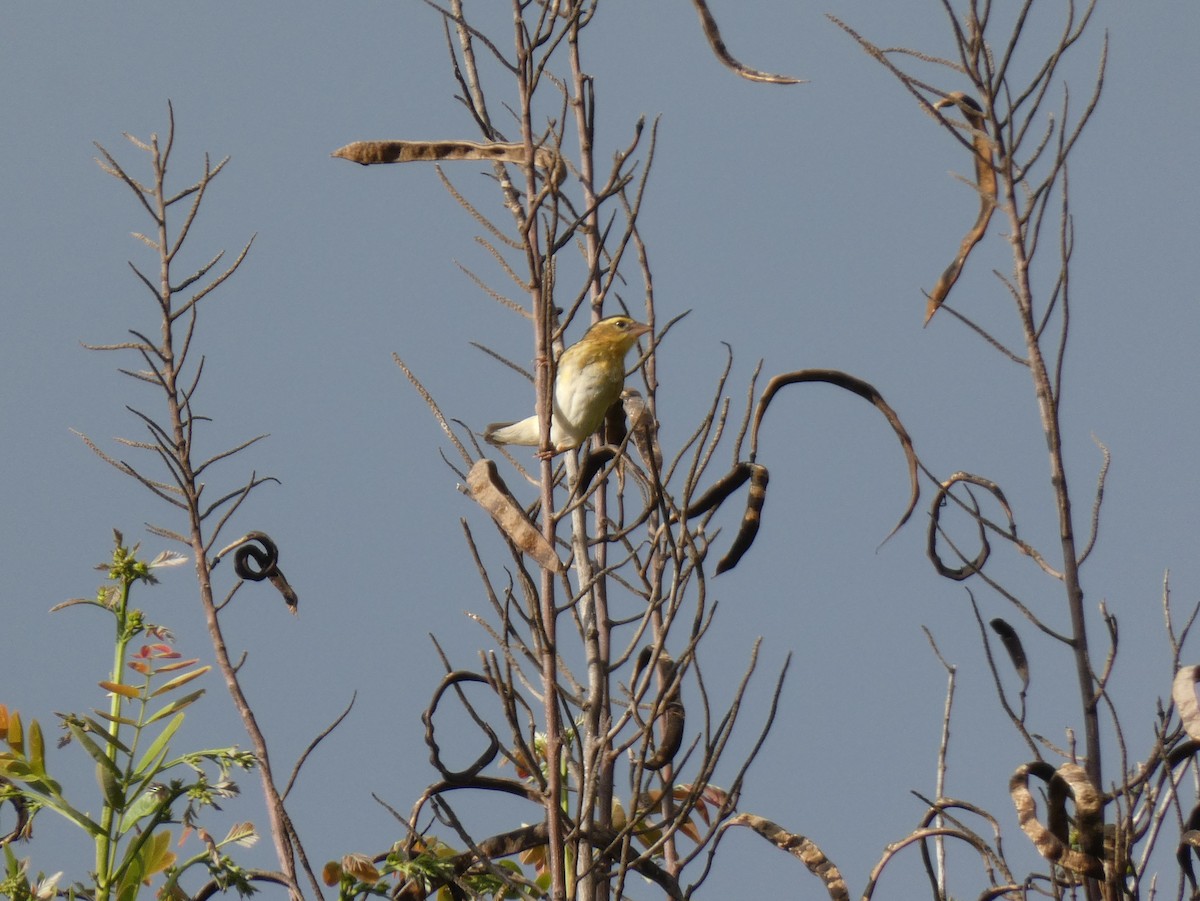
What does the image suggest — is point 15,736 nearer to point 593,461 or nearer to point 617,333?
point 593,461

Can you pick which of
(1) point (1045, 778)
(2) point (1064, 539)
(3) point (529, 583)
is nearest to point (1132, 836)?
(1) point (1045, 778)

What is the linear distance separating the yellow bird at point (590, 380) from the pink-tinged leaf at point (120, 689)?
4.31 feet

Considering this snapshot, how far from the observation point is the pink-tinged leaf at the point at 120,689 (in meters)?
3.48

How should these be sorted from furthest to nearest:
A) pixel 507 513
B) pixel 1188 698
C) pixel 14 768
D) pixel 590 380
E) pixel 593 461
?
pixel 590 380
pixel 14 768
pixel 593 461
pixel 1188 698
pixel 507 513

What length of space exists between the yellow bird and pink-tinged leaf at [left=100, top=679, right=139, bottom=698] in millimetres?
1315

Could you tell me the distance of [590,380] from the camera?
4344mm

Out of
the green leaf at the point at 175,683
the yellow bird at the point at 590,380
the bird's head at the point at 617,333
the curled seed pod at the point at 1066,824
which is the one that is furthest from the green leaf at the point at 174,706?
the curled seed pod at the point at 1066,824

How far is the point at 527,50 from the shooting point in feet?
10.6

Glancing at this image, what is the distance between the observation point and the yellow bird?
430 centimetres

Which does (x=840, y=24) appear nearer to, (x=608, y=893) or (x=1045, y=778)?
(x=1045, y=778)

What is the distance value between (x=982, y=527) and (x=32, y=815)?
2.31 m

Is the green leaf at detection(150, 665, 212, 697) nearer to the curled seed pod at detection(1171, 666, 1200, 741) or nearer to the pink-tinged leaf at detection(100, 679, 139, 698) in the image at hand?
the pink-tinged leaf at detection(100, 679, 139, 698)

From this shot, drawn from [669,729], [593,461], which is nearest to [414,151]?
[593,461]

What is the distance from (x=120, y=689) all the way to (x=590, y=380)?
Result: 1586 millimetres
